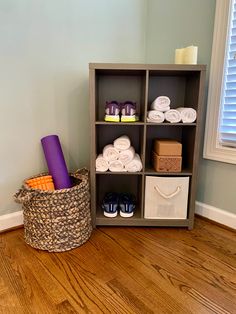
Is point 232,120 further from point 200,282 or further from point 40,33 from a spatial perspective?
point 40,33

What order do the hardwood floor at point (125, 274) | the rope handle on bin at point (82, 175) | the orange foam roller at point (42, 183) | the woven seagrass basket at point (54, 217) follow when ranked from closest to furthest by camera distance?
1. the hardwood floor at point (125, 274)
2. the woven seagrass basket at point (54, 217)
3. the orange foam roller at point (42, 183)
4. the rope handle on bin at point (82, 175)

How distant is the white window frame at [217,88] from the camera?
142cm

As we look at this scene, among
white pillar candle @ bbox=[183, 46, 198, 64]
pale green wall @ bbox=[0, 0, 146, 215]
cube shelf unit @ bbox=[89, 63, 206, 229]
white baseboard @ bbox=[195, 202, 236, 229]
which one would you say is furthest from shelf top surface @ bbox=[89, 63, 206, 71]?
white baseboard @ bbox=[195, 202, 236, 229]

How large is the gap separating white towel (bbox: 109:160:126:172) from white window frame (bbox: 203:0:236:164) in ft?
1.97

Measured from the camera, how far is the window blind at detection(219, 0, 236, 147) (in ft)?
4.62

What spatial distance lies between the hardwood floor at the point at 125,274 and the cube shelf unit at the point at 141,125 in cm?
20

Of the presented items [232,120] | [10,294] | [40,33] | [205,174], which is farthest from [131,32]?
[10,294]

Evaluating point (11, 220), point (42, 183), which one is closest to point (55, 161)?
point (42, 183)

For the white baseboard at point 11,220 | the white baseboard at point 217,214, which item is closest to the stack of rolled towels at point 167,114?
the white baseboard at point 217,214

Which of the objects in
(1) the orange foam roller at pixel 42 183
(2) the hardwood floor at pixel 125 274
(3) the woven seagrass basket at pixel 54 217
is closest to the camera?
(2) the hardwood floor at pixel 125 274

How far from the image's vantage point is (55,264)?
46.6 inches

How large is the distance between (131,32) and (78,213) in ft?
4.54

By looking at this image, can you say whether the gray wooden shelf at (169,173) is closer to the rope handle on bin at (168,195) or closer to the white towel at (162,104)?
the rope handle on bin at (168,195)

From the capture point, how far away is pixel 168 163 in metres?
1.47
